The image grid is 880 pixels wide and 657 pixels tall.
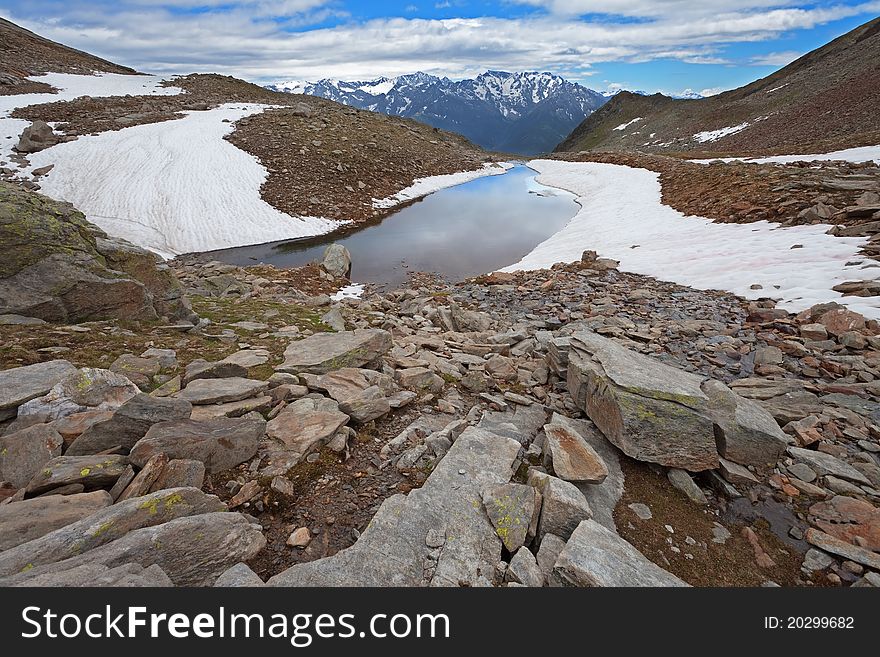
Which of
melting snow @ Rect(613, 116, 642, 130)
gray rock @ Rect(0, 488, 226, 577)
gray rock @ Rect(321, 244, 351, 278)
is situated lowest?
gray rock @ Rect(321, 244, 351, 278)

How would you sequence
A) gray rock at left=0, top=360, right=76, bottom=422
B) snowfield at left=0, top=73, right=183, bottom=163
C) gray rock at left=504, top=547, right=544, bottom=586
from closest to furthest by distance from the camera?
gray rock at left=504, top=547, right=544, bottom=586 < gray rock at left=0, top=360, right=76, bottom=422 < snowfield at left=0, top=73, right=183, bottom=163

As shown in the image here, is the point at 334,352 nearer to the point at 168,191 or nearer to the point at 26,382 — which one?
the point at 26,382

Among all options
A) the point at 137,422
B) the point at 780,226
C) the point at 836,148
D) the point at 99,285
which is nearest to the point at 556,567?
the point at 137,422

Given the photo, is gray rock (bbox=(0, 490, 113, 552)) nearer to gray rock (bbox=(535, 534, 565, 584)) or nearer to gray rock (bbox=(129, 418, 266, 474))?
gray rock (bbox=(129, 418, 266, 474))

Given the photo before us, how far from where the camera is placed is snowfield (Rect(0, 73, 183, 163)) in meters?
31.5

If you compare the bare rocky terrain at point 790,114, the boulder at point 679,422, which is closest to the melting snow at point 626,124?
the bare rocky terrain at point 790,114

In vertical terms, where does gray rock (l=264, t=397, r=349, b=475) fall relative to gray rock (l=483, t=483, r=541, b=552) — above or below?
below

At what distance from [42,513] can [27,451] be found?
1.33 m

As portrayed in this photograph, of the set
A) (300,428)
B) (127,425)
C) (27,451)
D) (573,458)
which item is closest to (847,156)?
(573,458)

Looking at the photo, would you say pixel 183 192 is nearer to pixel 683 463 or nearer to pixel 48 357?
pixel 48 357

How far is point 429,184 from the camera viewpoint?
47.6 meters

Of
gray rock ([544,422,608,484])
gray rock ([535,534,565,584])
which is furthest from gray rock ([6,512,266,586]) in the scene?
gray rock ([544,422,608,484])

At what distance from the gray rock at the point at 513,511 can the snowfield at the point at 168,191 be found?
2508 cm

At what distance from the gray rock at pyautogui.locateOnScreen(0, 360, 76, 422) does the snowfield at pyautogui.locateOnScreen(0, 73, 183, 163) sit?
1391 inches
